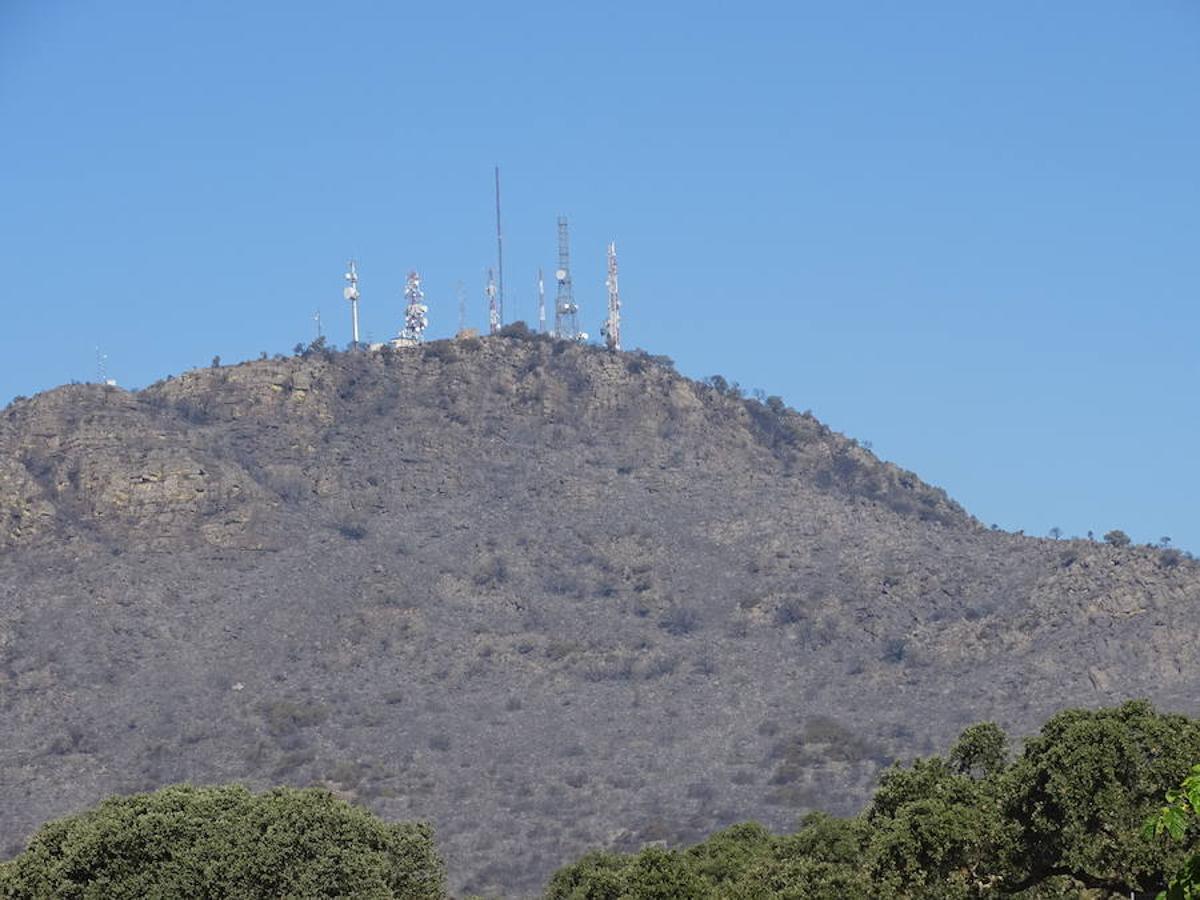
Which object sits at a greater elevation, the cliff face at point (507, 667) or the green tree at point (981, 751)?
the cliff face at point (507, 667)

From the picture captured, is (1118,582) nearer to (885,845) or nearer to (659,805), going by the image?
(659,805)

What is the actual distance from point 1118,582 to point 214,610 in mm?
70418

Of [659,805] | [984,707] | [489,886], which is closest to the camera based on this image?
[489,886]

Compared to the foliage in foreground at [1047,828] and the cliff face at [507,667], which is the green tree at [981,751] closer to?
Result: the foliage in foreground at [1047,828]

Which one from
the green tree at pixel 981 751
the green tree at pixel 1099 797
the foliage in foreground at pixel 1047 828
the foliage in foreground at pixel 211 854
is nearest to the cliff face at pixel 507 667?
the foliage in foreground at pixel 211 854

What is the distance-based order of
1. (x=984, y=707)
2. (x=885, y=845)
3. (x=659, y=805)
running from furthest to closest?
(x=984, y=707), (x=659, y=805), (x=885, y=845)

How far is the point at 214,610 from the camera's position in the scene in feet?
618

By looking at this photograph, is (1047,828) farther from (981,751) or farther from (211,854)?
(211,854)

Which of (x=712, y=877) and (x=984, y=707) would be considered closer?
(x=712, y=877)

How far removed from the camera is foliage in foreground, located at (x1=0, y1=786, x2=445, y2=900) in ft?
218

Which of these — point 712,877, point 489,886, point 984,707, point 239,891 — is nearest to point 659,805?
point 489,886

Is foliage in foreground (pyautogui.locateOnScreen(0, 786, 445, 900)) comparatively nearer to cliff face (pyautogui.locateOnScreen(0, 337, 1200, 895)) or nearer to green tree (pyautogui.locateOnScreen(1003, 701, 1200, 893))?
green tree (pyautogui.locateOnScreen(1003, 701, 1200, 893))

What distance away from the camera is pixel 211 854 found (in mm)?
67250

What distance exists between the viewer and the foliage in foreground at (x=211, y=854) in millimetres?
66500
